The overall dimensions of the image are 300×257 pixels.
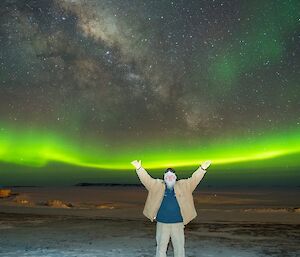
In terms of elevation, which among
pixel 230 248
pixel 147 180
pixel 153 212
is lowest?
pixel 230 248

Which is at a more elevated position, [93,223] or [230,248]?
[93,223]

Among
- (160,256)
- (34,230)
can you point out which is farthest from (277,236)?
(34,230)

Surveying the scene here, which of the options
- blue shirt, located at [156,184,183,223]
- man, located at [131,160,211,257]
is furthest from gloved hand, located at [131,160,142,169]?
blue shirt, located at [156,184,183,223]

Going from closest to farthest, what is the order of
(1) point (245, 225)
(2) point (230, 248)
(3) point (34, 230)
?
(2) point (230, 248)
(3) point (34, 230)
(1) point (245, 225)

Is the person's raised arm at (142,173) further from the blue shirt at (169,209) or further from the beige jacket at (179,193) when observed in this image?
the blue shirt at (169,209)

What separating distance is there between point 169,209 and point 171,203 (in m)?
0.10

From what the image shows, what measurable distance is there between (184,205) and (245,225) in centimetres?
956

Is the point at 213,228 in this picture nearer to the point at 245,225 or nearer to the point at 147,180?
the point at 245,225

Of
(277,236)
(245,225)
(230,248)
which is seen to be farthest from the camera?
(245,225)

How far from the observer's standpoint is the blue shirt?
22.0 ft

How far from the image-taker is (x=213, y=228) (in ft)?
47.9

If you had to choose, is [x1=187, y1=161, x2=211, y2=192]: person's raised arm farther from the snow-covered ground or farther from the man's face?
the snow-covered ground

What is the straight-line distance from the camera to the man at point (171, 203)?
6699mm

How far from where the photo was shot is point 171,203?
6727 mm
